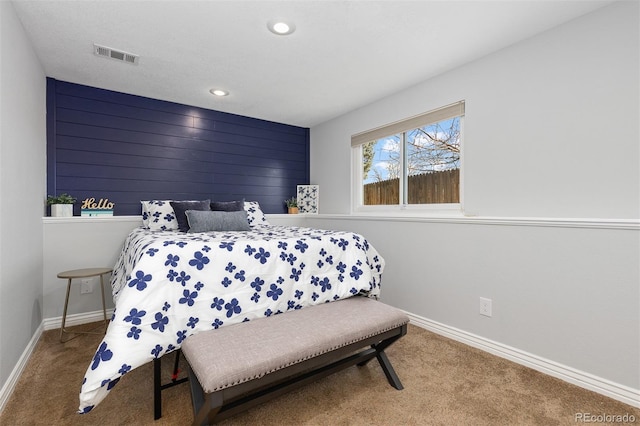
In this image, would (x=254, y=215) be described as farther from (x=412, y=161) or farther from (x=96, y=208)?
(x=412, y=161)

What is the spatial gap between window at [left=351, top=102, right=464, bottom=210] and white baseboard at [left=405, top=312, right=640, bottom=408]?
3.46 feet

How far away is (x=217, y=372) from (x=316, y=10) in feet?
6.42

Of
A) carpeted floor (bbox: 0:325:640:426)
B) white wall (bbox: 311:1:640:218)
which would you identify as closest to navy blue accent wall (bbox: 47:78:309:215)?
carpeted floor (bbox: 0:325:640:426)

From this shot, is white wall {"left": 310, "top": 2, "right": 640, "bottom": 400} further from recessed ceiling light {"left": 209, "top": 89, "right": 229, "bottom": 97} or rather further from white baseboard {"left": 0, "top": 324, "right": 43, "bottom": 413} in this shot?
white baseboard {"left": 0, "top": 324, "right": 43, "bottom": 413}

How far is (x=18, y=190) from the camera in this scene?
73.2 inches

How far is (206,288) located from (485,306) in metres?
1.91

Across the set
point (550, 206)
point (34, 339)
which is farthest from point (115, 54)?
point (550, 206)

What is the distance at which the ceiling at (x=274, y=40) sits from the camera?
71.1 inches

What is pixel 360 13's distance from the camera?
185cm

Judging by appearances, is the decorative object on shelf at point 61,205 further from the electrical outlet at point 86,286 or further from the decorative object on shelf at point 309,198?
the decorative object on shelf at point 309,198

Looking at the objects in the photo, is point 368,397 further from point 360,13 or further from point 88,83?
point 88,83

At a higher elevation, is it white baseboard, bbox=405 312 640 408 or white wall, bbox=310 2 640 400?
white wall, bbox=310 2 640 400

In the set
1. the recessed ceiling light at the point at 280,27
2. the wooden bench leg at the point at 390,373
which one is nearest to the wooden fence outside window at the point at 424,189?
the wooden bench leg at the point at 390,373

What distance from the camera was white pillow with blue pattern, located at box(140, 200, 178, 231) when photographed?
2.87m
